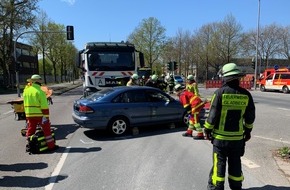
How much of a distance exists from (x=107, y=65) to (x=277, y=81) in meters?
24.4

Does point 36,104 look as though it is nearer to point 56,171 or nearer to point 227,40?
point 56,171

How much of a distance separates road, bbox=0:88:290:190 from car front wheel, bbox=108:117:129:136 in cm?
31

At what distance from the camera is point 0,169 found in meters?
6.47

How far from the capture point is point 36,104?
26.2 ft

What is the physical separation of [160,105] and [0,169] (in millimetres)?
5279

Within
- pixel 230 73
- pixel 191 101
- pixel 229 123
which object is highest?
pixel 230 73

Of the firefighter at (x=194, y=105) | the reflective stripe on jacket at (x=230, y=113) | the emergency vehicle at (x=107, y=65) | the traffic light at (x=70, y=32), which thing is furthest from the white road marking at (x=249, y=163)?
the traffic light at (x=70, y=32)

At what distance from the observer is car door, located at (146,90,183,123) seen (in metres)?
10.4

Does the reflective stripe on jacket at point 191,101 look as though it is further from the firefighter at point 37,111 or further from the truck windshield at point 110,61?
the truck windshield at point 110,61

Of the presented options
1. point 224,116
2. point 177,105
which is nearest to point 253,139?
point 177,105

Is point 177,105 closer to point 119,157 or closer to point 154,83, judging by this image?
point 119,157

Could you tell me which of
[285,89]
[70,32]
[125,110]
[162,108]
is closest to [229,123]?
[125,110]

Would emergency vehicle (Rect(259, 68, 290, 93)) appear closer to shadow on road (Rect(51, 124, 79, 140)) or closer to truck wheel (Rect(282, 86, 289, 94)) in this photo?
truck wheel (Rect(282, 86, 289, 94))

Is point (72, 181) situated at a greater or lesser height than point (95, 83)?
lesser
